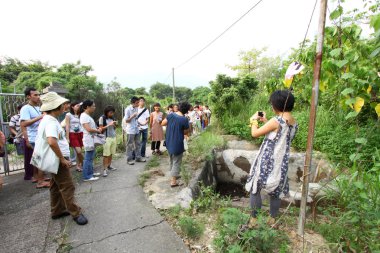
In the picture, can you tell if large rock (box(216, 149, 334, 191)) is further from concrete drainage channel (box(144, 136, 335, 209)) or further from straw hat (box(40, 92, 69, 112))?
straw hat (box(40, 92, 69, 112))

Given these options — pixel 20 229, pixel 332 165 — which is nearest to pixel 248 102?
pixel 332 165

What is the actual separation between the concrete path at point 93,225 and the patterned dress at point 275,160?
1191mm

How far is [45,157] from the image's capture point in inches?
114

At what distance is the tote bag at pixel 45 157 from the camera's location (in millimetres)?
2865

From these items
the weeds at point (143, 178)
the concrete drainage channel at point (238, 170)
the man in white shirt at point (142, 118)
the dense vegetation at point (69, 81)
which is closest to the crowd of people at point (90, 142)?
the man in white shirt at point (142, 118)

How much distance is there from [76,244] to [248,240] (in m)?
1.93

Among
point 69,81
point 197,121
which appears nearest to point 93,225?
point 197,121

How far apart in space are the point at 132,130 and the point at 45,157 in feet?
9.30

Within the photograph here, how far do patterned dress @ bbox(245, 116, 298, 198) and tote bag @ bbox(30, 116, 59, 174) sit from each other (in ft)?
8.14

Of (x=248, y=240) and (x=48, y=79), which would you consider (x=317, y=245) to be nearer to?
(x=248, y=240)

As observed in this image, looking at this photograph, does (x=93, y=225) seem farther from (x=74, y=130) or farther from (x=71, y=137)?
(x=74, y=130)

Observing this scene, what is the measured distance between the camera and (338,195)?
300cm

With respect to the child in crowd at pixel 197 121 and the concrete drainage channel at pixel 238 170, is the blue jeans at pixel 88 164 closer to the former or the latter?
the concrete drainage channel at pixel 238 170

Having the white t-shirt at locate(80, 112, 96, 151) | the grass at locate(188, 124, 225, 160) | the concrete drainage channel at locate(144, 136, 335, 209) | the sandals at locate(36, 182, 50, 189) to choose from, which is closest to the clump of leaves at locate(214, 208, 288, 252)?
the concrete drainage channel at locate(144, 136, 335, 209)
